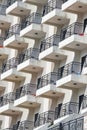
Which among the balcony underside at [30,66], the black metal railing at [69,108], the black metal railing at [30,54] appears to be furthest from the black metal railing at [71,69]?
the black metal railing at [30,54]

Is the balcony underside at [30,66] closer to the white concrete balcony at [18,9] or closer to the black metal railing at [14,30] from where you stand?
the black metal railing at [14,30]

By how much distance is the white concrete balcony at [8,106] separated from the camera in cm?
4391

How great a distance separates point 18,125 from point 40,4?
9303mm

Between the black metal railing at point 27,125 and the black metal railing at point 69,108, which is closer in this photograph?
the black metal railing at point 69,108

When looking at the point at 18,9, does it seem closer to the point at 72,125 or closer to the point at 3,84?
the point at 3,84

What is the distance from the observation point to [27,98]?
41.9 m

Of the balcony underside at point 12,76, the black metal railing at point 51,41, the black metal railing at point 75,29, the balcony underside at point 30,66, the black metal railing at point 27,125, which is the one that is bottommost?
the black metal railing at point 27,125

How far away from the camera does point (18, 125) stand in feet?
145

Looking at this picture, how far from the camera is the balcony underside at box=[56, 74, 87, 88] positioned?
37969 millimetres

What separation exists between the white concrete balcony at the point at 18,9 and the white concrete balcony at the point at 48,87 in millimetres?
6453

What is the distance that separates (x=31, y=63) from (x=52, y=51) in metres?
2.75

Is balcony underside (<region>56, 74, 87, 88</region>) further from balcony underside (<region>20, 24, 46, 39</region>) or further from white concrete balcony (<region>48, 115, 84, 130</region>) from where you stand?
balcony underside (<region>20, 24, 46, 39</region>)

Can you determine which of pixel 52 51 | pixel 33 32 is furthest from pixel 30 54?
pixel 52 51

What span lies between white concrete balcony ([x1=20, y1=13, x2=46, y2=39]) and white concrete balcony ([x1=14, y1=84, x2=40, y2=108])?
3724 mm
